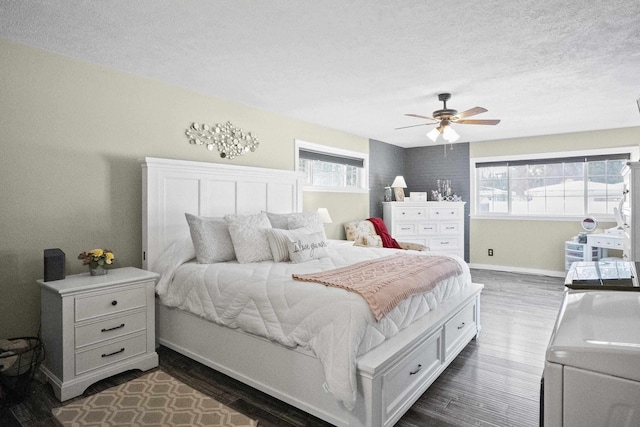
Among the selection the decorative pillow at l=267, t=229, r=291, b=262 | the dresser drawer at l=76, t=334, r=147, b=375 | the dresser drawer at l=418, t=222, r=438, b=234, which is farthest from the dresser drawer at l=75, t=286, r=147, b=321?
the dresser drawer at l=418, t=222, r=438, b=234

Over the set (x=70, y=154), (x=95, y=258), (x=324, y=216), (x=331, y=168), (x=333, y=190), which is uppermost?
(x=331, y=168)

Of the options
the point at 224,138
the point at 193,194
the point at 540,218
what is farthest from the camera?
the point at 540,218

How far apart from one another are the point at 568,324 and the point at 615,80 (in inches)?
140

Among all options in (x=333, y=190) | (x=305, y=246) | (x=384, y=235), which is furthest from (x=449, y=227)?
(x=305, y=246)

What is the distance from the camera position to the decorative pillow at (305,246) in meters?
3.00

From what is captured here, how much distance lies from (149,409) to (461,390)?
6.46ft

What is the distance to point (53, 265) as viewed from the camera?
2479mm

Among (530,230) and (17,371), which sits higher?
(530,230)

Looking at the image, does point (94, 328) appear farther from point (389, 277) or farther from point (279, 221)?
point (389, 277)

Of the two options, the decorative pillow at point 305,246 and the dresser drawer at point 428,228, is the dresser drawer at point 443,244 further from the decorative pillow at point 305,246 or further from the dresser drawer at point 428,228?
the decorative pillow at point 305,246

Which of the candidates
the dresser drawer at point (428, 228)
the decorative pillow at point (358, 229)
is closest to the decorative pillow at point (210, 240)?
the decorative pillow at point (358, 229)

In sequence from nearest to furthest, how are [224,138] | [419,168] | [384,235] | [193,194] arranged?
[193,194], [224,138], [384,235], [419,168]

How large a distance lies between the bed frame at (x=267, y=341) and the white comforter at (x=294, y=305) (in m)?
0.09

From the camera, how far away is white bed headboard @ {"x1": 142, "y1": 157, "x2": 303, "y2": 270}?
10.2 ft
